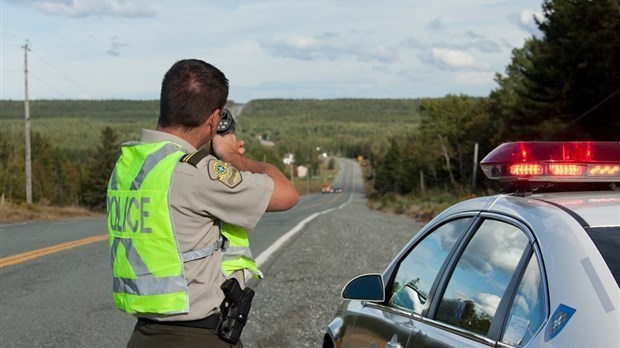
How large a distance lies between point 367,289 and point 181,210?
1.28m

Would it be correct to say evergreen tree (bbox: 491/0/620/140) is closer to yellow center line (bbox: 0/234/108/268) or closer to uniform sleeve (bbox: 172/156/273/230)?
yellow center line (bbox: 0/234/108/268)

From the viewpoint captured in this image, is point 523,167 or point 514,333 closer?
point 514,333

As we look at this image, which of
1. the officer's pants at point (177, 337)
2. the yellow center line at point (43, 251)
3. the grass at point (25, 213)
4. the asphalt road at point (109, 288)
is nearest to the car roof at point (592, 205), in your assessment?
the officer's pants at point (177, 337)

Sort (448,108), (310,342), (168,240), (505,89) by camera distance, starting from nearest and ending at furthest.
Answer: (168,240) → (310,342) → (505,89) → (448,108)

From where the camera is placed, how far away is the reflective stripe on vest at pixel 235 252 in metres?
3.40

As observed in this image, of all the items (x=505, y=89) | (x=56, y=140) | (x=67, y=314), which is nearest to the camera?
(x=67, y=314)

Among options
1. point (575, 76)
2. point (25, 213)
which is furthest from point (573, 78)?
point (25, 213)

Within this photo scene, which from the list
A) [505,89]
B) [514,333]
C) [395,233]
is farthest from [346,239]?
[505,89]

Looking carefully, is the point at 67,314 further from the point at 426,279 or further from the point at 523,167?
the point at 523,167

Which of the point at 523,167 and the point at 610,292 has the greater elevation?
the point at 523,167

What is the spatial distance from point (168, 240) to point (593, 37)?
33.1m

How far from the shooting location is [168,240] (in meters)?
3.20

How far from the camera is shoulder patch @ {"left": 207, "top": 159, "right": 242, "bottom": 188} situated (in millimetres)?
3189

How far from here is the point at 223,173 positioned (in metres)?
3.20
